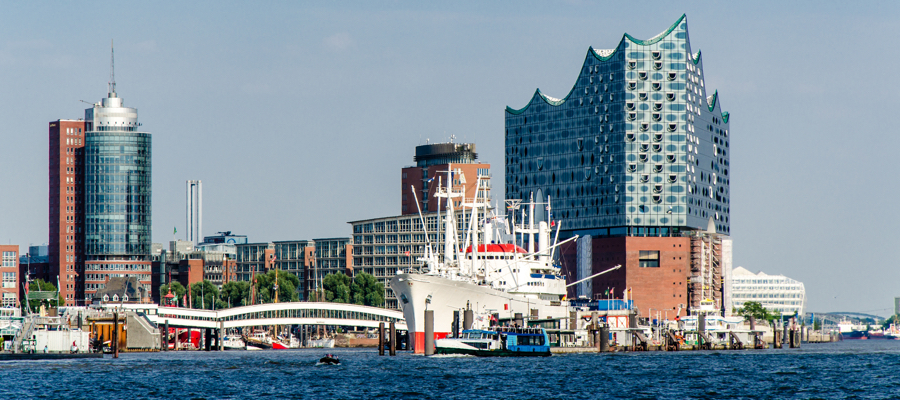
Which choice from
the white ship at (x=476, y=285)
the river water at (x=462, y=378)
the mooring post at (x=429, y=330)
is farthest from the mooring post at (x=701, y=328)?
the mooring post at (x=429, y=330)

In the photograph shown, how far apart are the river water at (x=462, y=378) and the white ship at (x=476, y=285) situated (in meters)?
9.06

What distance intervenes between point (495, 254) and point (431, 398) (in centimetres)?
8594

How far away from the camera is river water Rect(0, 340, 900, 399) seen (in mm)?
104812

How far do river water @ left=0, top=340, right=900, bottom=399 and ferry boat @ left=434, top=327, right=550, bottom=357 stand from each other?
6.51 ft

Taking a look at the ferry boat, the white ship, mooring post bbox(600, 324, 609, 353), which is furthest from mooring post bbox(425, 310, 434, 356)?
mooring post bbox(600, 324, 609, 353)

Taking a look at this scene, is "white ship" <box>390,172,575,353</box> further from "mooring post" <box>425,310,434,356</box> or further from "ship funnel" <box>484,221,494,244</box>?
"mooring post" <box>425,310,434,356</box>

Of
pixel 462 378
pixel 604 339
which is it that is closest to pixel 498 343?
pixel 462 378

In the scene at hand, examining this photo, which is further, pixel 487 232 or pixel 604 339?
pixel 487 232

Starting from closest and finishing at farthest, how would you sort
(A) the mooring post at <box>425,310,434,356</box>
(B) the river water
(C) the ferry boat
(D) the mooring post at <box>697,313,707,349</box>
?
(B) the river water → (C) the ferry boat → (A) the mooring post at <box>425,310,434,356</box> → (D) the mooring post at <box>697,313,707,349</box>

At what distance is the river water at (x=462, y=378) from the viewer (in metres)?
105

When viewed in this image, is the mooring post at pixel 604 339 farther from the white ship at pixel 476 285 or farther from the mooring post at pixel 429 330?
the mooring post at pixel 429 330

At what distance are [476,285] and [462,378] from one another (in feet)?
165

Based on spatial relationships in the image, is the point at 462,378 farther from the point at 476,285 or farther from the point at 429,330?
the point at 476,285

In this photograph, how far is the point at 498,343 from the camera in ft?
474
